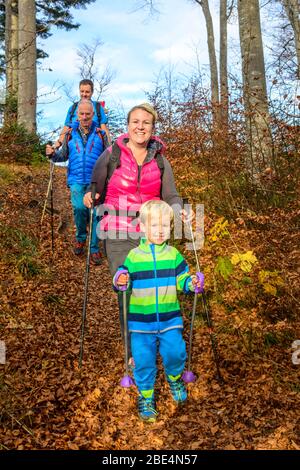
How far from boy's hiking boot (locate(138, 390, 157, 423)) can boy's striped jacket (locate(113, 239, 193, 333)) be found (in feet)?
1.96

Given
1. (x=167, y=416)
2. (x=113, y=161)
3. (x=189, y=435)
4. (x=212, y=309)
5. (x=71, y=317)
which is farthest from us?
(x=71, y=317)

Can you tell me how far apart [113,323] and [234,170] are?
286cm

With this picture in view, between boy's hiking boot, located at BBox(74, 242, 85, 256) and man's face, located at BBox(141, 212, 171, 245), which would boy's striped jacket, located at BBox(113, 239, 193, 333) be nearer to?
man's face, located at BBox(141, 212, 171, 245)

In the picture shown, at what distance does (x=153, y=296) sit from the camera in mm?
3812

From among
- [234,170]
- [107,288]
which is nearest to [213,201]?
[234,170]

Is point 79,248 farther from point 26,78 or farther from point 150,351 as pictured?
point 26,78

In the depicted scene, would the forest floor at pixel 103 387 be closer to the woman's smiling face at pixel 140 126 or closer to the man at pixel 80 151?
the man at pixel 80 151

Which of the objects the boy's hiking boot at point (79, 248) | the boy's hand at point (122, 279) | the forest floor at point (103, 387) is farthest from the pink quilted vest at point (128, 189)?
the boy's hiking boot at point (79, 248)

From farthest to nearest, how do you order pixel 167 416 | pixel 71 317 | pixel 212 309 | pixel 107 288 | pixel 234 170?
pixel 107 288 < pixel 234 170 < pixel 71 317 < pixel 212 309 < pixel 167 416

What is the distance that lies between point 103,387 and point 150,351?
34.9 inches

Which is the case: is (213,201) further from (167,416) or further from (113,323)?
(167,416)

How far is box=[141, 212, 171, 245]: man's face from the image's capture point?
383 centimetres

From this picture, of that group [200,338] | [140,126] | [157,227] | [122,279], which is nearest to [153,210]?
[157,227]
